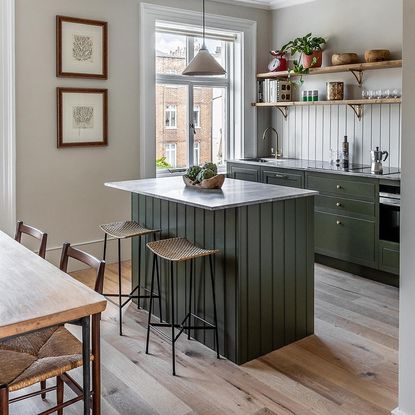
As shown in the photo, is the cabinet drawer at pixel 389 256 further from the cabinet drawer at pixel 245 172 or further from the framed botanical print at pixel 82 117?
the framed botanical print at pixel 82 117

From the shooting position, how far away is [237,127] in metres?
6.05

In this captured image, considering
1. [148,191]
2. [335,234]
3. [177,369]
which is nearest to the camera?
[177,369]

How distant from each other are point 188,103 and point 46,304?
422 centimetres

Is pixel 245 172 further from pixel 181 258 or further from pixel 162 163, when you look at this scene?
pixel 181 258

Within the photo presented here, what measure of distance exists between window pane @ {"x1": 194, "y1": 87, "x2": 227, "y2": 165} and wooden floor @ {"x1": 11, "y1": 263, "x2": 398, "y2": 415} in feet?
8.81

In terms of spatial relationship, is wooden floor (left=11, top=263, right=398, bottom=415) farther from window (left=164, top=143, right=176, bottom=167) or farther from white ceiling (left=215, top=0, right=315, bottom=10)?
white ceiling (left=215, top=0, right=315, bottom=10)

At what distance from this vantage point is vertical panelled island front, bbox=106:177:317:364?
2.97m

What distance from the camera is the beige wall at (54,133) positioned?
4.39 m

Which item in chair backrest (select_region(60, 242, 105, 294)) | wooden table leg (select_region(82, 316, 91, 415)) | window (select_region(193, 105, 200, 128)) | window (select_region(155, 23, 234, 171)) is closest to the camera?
wooden table leg (select_region(82, 316, 91, 415))

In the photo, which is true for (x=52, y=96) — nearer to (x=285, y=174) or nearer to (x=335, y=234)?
(x=285, y=174)

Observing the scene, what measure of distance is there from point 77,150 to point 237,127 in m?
2.08

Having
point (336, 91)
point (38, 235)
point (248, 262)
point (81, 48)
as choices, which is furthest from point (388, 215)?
point (81, 48)

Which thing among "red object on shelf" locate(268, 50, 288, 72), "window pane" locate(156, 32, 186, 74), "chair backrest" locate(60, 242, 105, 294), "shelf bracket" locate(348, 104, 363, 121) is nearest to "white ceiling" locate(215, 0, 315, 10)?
"red object on shelf" locate(268, 50, 288, 72)

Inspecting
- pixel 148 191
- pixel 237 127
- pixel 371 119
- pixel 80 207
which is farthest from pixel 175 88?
pixel 148 191
